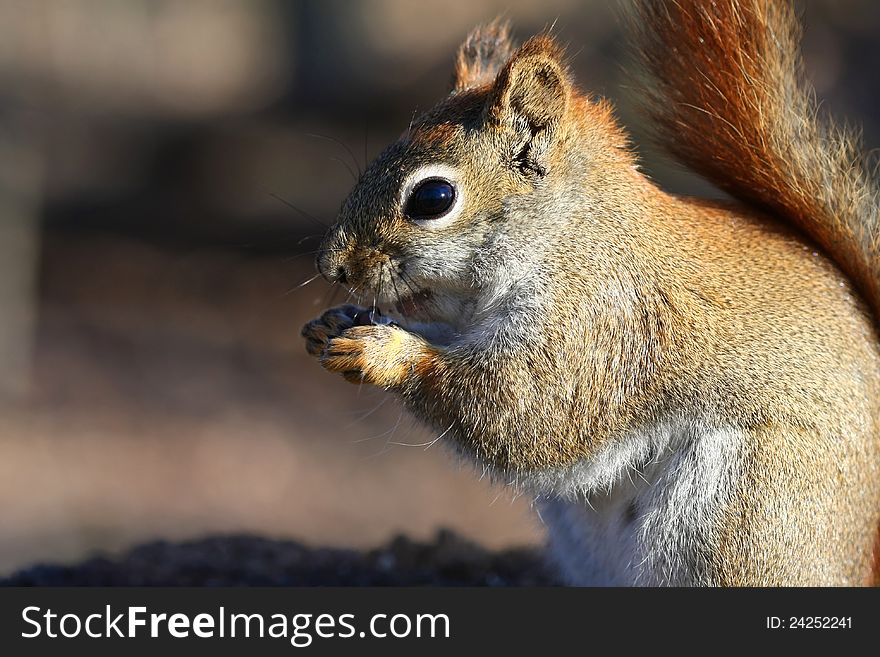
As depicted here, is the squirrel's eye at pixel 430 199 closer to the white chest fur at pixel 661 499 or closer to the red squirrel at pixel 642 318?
the red squirrel at pixel 642 318

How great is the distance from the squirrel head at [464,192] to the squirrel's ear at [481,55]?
34 centimetres

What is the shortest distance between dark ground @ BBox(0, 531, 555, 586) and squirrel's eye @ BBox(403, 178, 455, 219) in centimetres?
112

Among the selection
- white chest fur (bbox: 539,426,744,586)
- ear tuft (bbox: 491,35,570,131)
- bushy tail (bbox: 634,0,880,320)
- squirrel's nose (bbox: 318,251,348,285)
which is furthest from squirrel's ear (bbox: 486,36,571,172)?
white chest fur (bbox: 539,426,744,586)

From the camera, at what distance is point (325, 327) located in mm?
2291

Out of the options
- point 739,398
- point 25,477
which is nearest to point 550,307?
point 739,398

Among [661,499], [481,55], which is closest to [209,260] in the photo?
[481,55]

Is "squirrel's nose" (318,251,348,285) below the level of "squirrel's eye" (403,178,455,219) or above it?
below

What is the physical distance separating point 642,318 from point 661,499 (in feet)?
1.13

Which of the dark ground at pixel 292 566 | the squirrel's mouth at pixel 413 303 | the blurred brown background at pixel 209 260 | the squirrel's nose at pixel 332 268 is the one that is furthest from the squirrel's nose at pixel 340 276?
the blurred brown background at pixel 209 260

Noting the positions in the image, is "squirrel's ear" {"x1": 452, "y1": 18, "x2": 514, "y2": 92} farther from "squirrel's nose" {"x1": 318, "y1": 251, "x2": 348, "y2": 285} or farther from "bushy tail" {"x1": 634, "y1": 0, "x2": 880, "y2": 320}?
"squirrel's nose" {"x1": 318, "y1": 251, "x2": 348, "y2": 285}

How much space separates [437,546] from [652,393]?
117cm

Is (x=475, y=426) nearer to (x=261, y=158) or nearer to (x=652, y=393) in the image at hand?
(x=652, y=393)

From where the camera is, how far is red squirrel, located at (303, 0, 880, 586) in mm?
2092

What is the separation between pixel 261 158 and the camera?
7.28 metres
